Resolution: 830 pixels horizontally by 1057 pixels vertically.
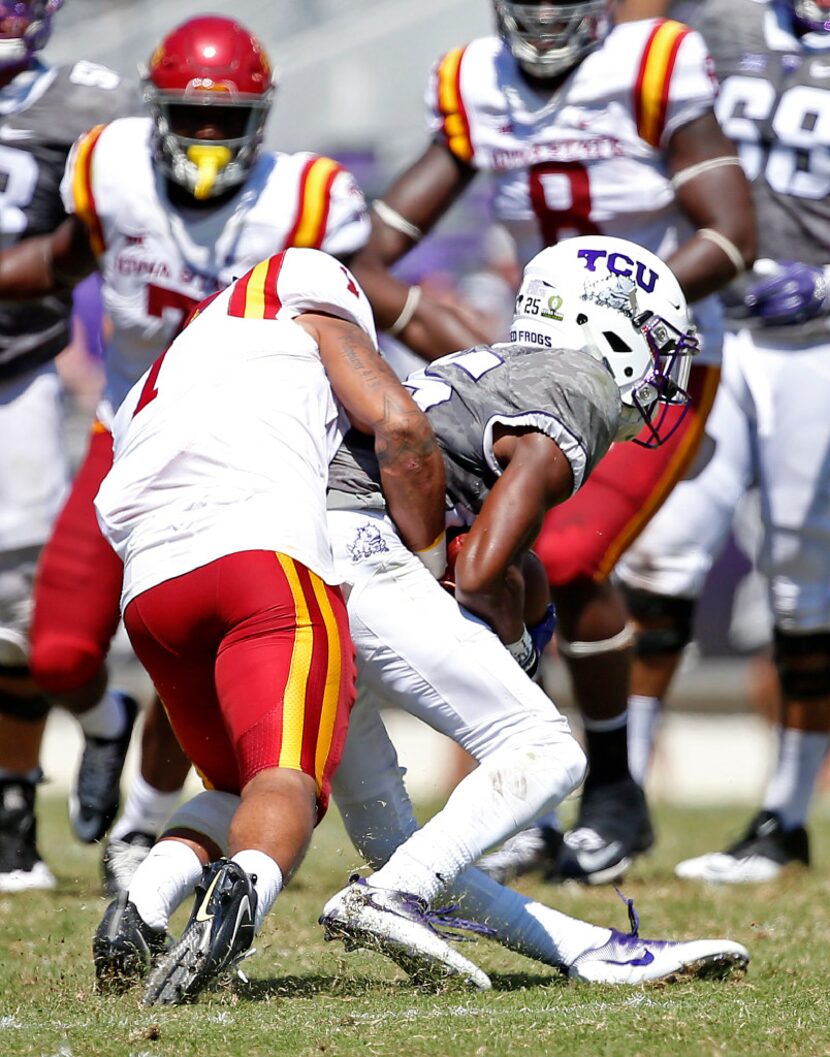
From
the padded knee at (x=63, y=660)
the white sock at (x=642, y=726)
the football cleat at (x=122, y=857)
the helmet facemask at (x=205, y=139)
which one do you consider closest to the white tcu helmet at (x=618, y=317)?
the helmet facemask at (x=205, y=139)

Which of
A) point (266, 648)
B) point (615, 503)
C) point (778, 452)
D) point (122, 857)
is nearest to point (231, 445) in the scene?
point (266, 648)

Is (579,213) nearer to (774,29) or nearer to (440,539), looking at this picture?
(774,29)

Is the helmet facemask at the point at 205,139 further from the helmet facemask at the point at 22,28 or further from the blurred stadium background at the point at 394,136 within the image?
the blurred stadium background at the point at 394,136

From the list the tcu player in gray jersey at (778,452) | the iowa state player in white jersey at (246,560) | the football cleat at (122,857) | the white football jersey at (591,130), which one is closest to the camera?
the iowa state player in white jersey at (246,560)

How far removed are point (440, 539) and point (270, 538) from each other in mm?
415

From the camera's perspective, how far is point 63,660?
454 centimetres

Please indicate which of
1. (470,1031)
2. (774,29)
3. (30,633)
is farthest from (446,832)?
(774,29)

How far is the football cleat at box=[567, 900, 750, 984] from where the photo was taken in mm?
3154

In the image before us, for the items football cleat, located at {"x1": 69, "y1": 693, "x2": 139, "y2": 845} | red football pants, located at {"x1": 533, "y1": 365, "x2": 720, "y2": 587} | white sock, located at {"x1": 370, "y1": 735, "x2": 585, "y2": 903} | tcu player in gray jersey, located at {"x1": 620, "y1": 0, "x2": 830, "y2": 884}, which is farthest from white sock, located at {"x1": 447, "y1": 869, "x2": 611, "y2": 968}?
tcu player in gray jersey, located at {"x1": 620, "y1": 0, "x2": 830, "y2": 884}

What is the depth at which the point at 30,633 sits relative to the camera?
4.71 meters

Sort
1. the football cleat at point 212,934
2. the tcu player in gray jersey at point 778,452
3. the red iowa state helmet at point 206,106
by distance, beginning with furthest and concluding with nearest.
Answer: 1. the tcu player in gray jersey at point 778,452
2. the red iowa state helmet at point 206,106
3. the football cleat at point 212,934

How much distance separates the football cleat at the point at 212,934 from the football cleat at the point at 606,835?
2.18 metres

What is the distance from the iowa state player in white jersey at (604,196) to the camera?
4715 millimetres

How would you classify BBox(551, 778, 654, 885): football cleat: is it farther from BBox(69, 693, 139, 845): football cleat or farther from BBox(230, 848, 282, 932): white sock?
BBox(230, 848, 282, 932): white sock
